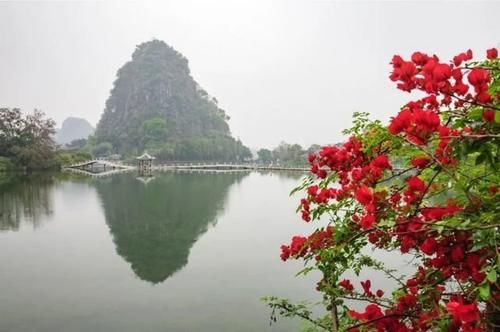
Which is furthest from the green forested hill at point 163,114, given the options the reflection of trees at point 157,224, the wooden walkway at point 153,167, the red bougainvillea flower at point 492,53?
the red bougainvillea flower at point 492,53

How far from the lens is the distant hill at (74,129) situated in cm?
17181

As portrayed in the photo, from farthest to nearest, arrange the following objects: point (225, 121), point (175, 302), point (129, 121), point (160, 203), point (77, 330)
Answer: point (225, 121), point (129, 121), point (160, 203), point (175, 302), point (77, 330)

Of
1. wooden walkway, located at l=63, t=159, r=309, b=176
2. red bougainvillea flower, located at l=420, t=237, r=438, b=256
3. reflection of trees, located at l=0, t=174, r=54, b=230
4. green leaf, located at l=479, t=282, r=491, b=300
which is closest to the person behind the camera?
green leaf, located at l=479, t=282, r=491, b=300

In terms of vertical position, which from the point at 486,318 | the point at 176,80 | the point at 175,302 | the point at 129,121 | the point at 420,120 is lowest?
the point at 175,302

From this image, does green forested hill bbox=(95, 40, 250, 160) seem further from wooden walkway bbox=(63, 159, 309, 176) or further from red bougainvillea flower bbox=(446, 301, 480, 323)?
red bougainvillea flower bbox=(446, 301, 480, 323)

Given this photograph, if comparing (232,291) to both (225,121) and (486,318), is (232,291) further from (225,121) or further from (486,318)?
(225,121)

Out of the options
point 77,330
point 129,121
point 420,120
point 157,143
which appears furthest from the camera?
point 129,121

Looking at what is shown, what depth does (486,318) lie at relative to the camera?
1126mm

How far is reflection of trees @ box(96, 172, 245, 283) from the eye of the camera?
7.20 m

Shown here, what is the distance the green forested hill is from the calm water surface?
126ft

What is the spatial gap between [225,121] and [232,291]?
6139 centimetres

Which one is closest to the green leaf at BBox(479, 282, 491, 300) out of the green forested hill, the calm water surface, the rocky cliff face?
the calm water surface

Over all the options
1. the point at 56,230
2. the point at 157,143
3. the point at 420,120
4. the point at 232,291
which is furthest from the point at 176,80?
the point at 420,120

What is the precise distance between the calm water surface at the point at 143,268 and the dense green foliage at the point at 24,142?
19757 mm
